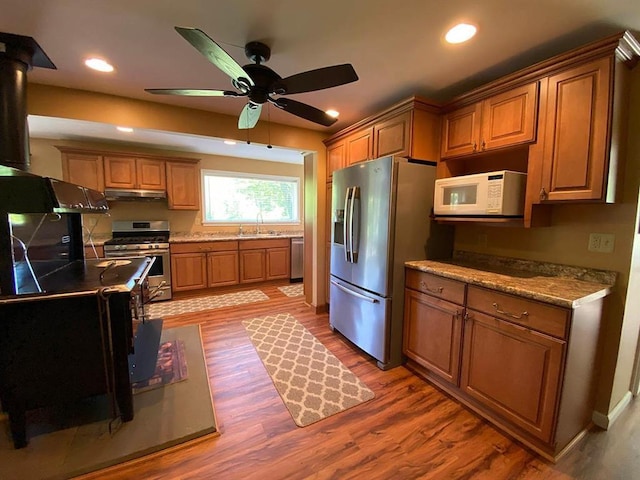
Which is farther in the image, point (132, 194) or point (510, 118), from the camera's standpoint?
point (132, 194)

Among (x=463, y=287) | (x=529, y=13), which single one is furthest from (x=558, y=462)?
(x=529, y=13)

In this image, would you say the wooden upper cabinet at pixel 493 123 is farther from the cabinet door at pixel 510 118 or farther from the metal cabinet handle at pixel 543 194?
the metal cabinet handle at pixel 543 194

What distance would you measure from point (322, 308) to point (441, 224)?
6.44 ft

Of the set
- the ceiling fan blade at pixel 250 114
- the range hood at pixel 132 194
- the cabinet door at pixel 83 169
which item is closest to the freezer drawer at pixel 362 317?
the ceiling fan blade at pixel 250 114

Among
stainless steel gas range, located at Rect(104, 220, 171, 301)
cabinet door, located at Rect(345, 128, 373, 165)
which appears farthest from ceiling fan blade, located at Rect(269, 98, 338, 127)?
stainless steel gas range, located at Rect(104, 220, 171, 301)

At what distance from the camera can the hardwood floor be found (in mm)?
1439

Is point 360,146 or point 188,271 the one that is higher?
point 360,146

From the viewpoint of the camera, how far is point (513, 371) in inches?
63.3

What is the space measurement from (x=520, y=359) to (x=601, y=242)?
3.06ft

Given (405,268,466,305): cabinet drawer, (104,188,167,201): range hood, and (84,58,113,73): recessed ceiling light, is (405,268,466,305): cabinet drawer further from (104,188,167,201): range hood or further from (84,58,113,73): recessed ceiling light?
(104,188,167,201): range hood

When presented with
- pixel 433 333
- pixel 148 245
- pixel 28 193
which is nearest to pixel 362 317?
pixel 433 333

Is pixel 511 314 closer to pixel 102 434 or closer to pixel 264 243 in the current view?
pixel 102 434

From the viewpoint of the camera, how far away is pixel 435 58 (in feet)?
6.09

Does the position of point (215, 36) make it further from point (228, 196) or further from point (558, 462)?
point (228, 196)
